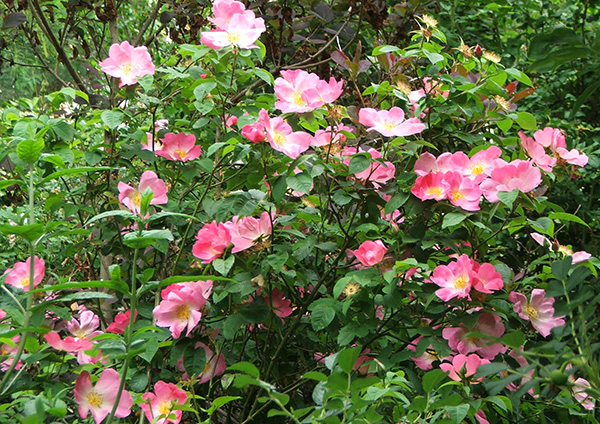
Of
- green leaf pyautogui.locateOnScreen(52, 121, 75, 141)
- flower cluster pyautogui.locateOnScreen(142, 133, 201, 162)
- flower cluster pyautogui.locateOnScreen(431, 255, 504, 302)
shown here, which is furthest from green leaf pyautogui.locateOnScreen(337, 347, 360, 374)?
green leaf pyautogui.locateOnScreen(52, 121, 75, 141)

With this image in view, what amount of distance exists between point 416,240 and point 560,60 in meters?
0.68

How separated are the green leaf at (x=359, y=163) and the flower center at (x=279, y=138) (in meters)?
0.15

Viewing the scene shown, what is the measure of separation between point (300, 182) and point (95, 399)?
57 cm

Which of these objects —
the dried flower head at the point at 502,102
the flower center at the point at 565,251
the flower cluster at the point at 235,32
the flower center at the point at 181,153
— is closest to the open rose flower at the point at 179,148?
the flower center at the point at 181,153

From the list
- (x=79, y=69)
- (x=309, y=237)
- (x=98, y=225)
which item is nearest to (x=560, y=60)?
(x=309, y=237)

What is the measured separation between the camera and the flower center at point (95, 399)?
115 centimetres

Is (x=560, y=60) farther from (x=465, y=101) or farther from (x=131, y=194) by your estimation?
(x=131, y=194)

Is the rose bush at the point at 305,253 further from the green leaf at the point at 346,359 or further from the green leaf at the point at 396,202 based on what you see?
the green leaf at the point at 346,359

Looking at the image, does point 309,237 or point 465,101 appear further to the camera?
point 465,101

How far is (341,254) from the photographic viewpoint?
4.82 feet

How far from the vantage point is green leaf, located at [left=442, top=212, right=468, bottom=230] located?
1257 mm

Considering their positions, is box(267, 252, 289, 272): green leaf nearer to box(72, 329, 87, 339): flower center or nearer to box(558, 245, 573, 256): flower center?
box(72, 329, 87, 339): flower center

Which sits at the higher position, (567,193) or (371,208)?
(371,208)

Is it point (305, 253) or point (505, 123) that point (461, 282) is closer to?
point (305, 253)
